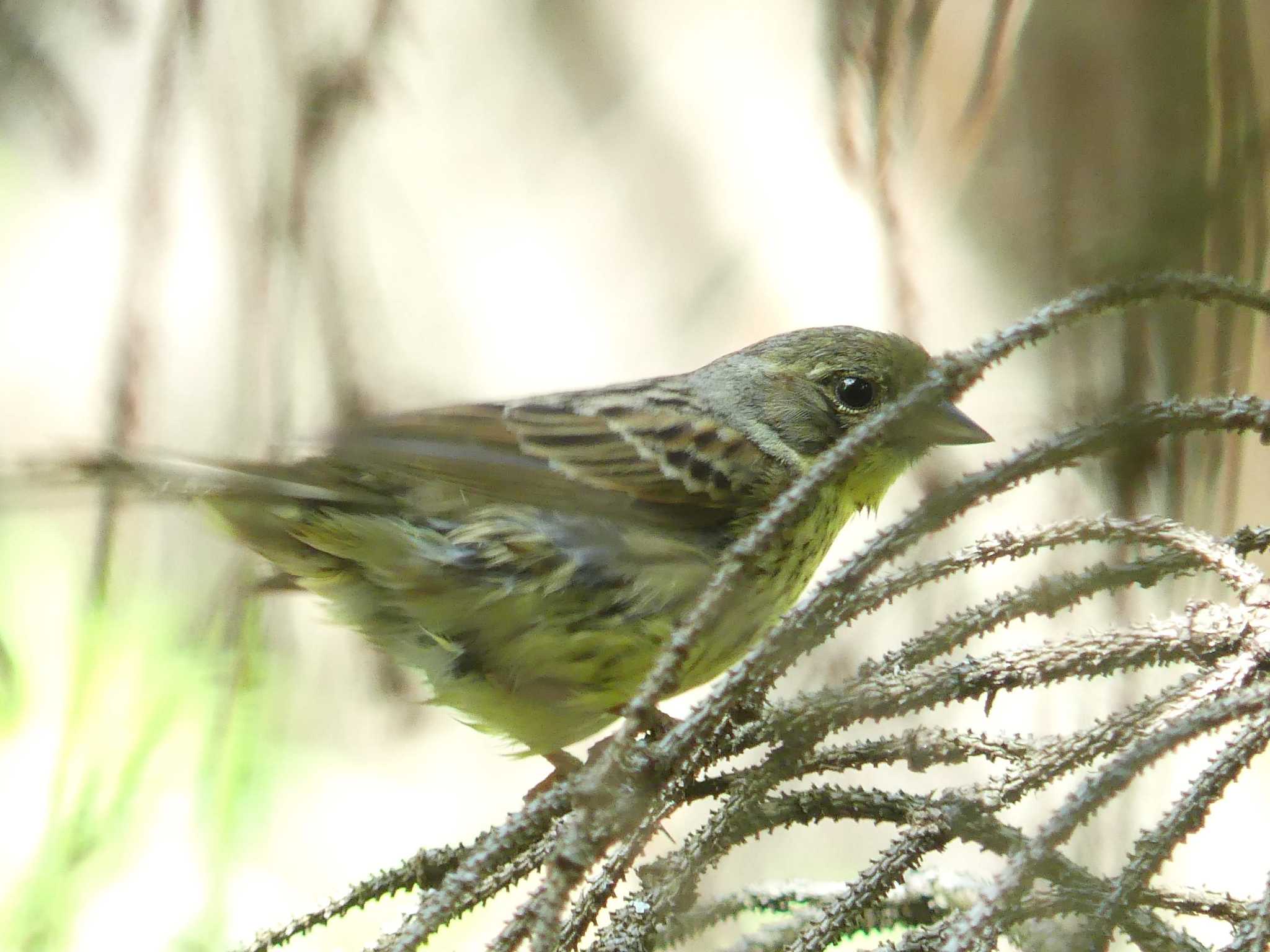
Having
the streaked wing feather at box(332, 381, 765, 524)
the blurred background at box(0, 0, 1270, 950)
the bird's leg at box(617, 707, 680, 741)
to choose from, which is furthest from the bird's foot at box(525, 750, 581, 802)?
the streaked wing feather at box(332, 381, 765, 524)

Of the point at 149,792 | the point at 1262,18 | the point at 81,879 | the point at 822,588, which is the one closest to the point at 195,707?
the point at 149,792

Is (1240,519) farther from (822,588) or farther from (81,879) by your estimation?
(81,879)

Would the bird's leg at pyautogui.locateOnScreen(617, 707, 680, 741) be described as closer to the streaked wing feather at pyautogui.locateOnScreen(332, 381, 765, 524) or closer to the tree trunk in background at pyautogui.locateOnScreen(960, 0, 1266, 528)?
the streaked wing feather at pyautogui.locateOnScreen(332, 381, 765, 524)

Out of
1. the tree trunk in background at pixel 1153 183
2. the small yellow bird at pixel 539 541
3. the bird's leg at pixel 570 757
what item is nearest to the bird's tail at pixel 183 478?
the small yellow bird at pixel 539 541

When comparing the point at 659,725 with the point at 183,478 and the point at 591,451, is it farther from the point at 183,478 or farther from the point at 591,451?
the point at 183,478

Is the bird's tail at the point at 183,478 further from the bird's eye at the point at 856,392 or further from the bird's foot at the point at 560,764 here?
the bird's eye at the point at 856,392

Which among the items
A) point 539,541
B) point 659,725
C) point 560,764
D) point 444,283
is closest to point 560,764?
point 560,764
